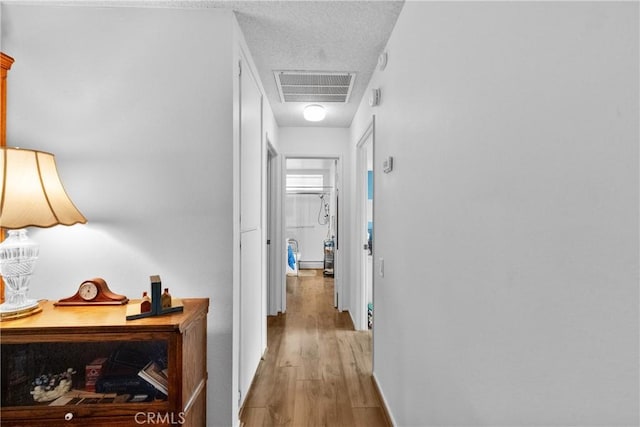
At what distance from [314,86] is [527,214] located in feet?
8.21

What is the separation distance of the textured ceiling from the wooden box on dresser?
5.16ft

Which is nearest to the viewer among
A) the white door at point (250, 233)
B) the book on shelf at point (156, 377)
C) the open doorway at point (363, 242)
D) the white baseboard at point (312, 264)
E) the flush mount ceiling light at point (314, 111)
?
the book on shelf at point (156, 377)

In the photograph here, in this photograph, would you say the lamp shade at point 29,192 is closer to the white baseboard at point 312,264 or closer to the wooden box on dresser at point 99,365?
the wooden box on dresser at point 99,365

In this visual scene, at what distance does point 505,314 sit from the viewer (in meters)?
0.90

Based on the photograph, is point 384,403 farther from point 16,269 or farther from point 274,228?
point 274,228

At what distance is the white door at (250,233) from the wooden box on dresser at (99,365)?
65 centimetres

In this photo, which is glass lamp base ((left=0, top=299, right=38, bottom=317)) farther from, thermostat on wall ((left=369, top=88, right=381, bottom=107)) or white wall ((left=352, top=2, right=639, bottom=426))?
thermostat on wall ((left=369, top=88, right=381, bottom=107))

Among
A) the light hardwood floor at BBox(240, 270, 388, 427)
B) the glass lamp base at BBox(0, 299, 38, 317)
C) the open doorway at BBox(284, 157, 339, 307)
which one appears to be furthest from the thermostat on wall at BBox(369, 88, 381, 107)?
the open doorway at BBox(284, 157, 339, 307)

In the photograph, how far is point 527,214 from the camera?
80 centimetres

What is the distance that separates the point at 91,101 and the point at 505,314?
2.12 meters

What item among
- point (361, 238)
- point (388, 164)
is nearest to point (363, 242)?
point (361, 238)

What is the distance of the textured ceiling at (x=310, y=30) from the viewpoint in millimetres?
1826

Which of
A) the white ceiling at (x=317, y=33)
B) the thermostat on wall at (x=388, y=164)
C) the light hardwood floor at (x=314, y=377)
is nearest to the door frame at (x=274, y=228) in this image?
the light hardwood floor at (x=314, y=377)

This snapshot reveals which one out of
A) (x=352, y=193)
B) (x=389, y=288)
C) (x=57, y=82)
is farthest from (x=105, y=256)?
(x=352, y=193)
